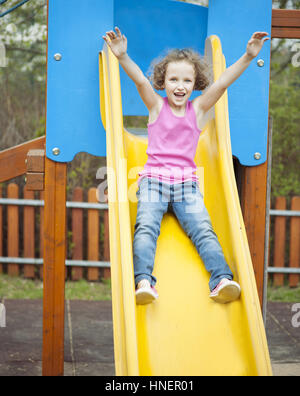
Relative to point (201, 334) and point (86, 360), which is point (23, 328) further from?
point (201, 334)

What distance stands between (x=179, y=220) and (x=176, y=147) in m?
0.45

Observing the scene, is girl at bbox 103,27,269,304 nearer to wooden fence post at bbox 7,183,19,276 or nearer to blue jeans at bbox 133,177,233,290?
blue jeans at bbox 133,177,233,290

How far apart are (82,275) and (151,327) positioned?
3990 mm

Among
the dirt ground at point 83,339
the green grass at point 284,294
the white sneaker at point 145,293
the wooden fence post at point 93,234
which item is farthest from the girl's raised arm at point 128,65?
the green grass at point 284,294

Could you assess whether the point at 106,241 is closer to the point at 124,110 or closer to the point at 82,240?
the point at 82,240

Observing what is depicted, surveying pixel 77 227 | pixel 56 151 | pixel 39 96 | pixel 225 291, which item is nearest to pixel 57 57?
pixel 56 151

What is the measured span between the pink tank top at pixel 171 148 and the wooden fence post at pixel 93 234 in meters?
3.13

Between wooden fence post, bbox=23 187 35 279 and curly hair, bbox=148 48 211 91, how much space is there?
331cm

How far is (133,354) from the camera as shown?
90.2 inches

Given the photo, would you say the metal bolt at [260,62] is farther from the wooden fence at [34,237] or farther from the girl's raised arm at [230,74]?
the wooden fence at [34,237]

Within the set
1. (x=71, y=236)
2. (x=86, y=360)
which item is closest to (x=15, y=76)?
(x=71, y=236)

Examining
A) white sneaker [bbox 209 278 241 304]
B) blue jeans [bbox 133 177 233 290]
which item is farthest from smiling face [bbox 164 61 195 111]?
white sneaker [bbox 209 278 241 304]

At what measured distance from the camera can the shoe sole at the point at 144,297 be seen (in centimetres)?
252

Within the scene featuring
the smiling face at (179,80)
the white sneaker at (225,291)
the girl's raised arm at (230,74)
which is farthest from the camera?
the smiling face at (179,80)
